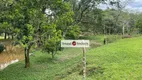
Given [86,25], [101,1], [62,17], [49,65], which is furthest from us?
[86,25]

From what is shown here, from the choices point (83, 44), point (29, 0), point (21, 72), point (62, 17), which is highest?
point (29, 0)

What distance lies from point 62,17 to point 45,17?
117 cm

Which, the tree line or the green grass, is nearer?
the green grass

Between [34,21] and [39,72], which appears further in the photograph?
[39,72]

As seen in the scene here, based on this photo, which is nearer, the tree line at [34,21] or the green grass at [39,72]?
the green grass at [39,72]

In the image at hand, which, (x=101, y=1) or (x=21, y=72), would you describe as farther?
(x=101, y=1)

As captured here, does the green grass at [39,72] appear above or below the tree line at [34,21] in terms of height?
below

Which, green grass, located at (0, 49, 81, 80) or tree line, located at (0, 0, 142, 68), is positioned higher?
tree line, located at (0, 0, 142, 68)

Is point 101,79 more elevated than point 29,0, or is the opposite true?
point 29,0

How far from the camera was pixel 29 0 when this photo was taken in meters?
15.5

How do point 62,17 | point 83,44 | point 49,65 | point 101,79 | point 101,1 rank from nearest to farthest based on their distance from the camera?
point 83,44
point 101,79
point 62,17
point 49,65
point 101,1

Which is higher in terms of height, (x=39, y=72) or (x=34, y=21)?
(x=34, y=21)

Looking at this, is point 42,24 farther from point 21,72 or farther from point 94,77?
point 94,77

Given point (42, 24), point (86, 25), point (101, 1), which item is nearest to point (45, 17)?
point (42, 24)
